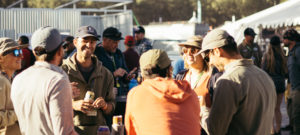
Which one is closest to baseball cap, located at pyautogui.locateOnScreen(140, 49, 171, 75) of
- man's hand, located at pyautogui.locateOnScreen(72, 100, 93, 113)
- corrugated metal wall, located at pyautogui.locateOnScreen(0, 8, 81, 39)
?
man's hand, located at pyautogui.locateOnScreen(72, 100, 93, 113)

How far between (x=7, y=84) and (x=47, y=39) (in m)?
0.80

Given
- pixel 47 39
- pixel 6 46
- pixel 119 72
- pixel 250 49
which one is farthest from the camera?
pixel 250 49

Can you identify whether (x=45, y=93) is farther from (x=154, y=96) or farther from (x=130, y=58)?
Answer: (x=130, y=58)

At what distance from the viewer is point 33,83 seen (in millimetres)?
2920

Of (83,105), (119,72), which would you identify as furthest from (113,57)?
(83,105)

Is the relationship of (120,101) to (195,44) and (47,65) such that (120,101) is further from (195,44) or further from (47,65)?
(47,65)

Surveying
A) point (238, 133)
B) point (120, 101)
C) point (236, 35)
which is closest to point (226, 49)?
point (238, 133)

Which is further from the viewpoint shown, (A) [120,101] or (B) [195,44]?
(A) [120,101]

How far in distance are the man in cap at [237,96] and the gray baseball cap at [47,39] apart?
4.09ft

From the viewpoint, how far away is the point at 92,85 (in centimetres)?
428

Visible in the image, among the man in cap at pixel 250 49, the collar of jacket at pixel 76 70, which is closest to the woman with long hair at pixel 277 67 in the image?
the man in cap at pixel 250 49

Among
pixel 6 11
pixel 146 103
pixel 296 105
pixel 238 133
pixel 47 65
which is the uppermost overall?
pixel 6 11

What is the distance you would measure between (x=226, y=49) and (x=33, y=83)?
5.11 ft

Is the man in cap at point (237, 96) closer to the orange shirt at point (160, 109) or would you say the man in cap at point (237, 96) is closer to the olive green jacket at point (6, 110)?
the orange shirt at point (160, 109)
